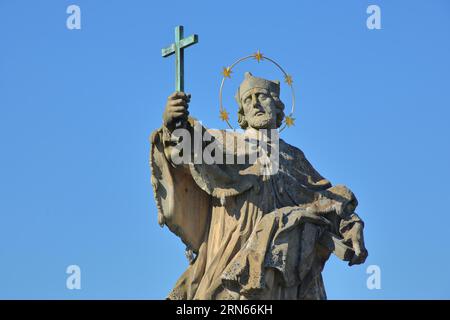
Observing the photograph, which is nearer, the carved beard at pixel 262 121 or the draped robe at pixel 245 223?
the draped robe at pixel 245 223

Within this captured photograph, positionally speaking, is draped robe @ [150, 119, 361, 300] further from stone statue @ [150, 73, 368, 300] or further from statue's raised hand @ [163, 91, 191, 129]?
statue's raised hand @ [163, 91, 191, 129]

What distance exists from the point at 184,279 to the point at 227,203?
116cm

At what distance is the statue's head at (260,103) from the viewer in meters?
29.6

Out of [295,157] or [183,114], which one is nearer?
[183,114]

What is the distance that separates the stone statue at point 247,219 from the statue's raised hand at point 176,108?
0.7 inches

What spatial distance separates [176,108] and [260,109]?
1.90 meters

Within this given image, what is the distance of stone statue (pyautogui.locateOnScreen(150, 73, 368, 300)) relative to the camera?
2847cm

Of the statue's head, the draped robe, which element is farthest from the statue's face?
the draped robe

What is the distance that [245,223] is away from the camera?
95.1ft

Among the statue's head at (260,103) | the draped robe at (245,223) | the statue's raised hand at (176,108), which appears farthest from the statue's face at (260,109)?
the statue's raised hand at (176,108)

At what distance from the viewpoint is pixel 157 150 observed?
28828 millimetres

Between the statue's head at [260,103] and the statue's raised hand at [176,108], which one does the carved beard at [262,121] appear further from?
the statue's raised hand at [176,108]

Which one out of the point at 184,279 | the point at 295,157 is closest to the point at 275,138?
the point at 295,157
